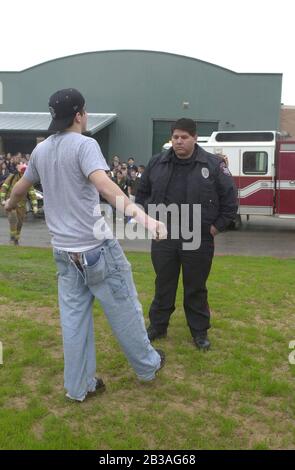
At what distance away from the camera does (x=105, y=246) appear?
3.18m

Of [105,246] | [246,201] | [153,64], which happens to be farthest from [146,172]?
[153,64]

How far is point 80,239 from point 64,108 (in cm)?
80

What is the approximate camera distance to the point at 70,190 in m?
3.07

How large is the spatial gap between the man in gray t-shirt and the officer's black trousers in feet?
3.19

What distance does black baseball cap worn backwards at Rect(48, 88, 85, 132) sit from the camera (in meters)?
3.03

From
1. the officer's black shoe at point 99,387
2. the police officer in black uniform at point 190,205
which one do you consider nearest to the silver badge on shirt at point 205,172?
the police officer in black uniform at point 190,205

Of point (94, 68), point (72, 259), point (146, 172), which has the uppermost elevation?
point (94, 68)

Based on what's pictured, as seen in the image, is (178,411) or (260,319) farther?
(260,319)

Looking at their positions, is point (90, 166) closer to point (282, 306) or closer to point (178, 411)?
point (178, 411)

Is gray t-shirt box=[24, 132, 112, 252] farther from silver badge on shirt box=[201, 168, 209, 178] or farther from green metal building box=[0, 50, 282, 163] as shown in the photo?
green metal building box=[0, 50, 282, 163]

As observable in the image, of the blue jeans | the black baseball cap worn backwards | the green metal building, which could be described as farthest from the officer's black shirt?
the green metal building

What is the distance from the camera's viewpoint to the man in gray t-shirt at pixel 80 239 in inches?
117

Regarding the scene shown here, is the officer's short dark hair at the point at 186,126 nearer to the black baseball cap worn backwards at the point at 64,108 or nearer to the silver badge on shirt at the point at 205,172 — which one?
the silver badge on shirt at the point at 205,172
